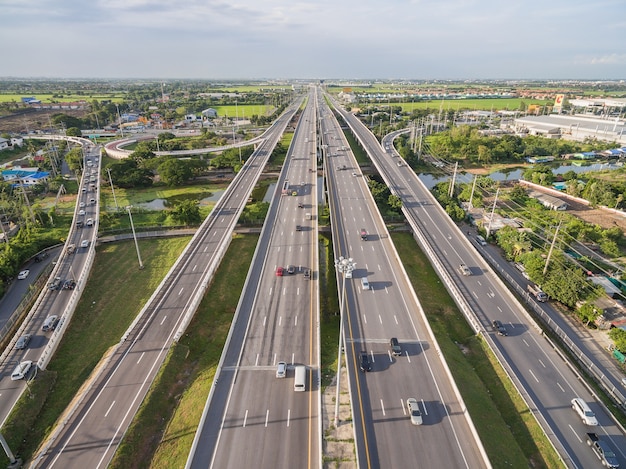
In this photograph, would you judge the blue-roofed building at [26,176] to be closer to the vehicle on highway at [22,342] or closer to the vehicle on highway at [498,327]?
the vehicle on highway at [22,342]

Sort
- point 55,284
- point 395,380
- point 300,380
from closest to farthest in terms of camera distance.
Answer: point 300,380 < point 395,380 < point 55,284

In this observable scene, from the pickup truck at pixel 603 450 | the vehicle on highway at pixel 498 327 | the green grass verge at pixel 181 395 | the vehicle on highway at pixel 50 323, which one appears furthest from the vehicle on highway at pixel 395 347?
the vehicle on highway at pixel 50 323

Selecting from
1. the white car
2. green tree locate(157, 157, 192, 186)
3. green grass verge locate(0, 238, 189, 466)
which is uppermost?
green tree locate(157, 157, 192, 186)

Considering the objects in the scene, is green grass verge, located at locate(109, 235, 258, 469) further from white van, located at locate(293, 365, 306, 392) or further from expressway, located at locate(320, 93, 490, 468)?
expressway, located at locate(320, 93, 490, 468)

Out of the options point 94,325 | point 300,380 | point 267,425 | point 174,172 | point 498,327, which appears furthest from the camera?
point 174,172

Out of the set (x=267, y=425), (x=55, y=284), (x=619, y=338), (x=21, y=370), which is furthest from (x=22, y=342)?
(x=619, y=338)

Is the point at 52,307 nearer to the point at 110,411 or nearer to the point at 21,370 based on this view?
the point at 21,370

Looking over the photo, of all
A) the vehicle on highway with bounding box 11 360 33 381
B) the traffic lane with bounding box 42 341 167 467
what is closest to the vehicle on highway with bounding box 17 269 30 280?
the vehicle on highway with bounding box 11 360 33 381
